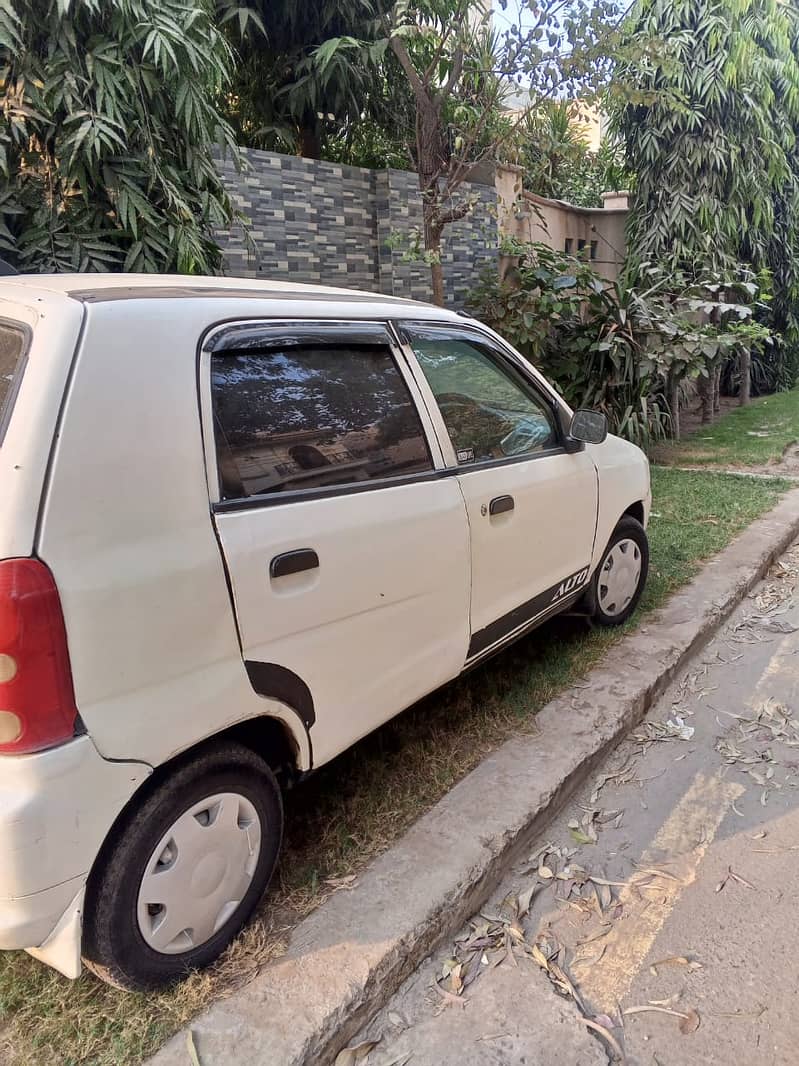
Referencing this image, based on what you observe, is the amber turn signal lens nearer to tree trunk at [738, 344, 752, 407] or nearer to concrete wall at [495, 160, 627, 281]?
concrete wall at [495, 160, 627, 281]

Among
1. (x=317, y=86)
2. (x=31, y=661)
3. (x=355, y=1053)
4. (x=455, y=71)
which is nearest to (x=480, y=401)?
(x=31, y=661)

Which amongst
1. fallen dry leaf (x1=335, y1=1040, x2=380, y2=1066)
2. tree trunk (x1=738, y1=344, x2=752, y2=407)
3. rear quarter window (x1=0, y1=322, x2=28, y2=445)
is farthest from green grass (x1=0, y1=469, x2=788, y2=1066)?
tree trunk (x1=738, y1=344, x2=752, y2=407)

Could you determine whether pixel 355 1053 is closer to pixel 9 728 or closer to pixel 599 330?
pixel 9 728

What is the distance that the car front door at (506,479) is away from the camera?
2783mm

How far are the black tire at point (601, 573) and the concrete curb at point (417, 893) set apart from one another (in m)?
0.27

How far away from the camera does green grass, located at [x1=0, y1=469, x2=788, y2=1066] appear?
182cm

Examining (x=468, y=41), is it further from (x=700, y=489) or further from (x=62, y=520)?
(x=62, y=520)

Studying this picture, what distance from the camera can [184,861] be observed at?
1878 mm

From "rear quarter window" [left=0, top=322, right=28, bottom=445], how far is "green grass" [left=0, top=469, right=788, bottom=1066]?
1350 mm

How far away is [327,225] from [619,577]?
3756 millimetres

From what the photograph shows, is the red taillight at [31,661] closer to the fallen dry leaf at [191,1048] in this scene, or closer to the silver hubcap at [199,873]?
the silver hubcap at [199,873]

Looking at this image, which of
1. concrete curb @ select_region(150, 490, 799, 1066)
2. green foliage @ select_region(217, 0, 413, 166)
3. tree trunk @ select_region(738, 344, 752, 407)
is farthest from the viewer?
tree trunk @ select_region(738, 344, 752, 407)

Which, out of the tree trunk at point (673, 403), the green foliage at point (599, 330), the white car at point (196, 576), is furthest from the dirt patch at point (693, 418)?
the white car at point (196, 576)

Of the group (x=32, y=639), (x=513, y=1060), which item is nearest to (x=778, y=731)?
(x=513, y=1060)
